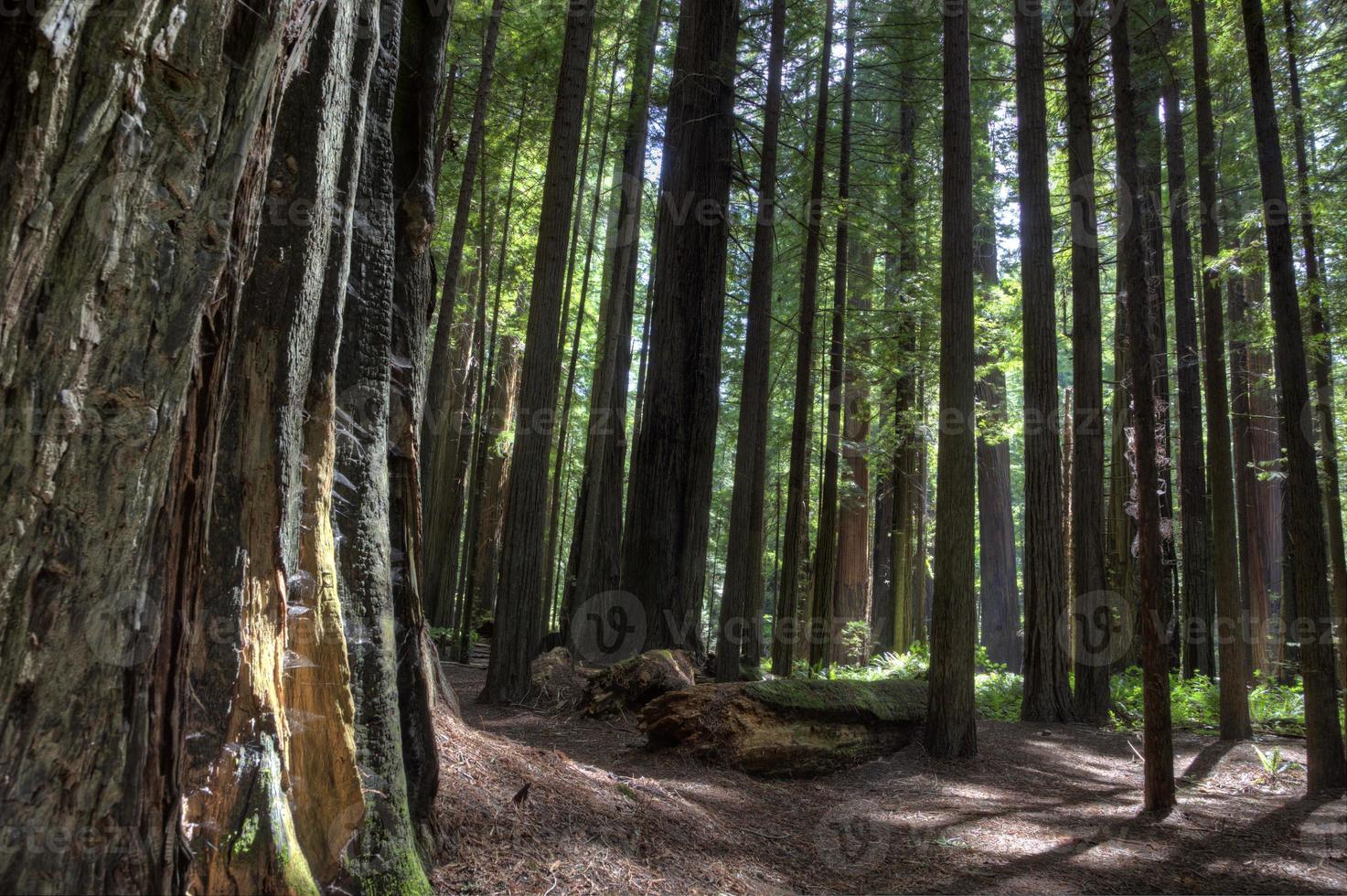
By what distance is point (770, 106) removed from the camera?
1046 cm

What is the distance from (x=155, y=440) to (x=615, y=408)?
10917 millimetres

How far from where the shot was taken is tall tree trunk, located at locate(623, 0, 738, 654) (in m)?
9.52

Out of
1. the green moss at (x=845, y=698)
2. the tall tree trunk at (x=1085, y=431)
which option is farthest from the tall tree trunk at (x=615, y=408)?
the tall tree trunk at (x=1085, y=431)

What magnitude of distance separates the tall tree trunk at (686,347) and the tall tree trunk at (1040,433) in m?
3.59

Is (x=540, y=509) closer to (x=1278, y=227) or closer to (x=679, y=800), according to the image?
(x=679, y=800)

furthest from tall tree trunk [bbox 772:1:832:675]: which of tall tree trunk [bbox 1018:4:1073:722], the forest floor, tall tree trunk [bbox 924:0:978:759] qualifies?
the forest floor

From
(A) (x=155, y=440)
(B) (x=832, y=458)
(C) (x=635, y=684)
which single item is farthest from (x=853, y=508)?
(A) (x=155, y=440)

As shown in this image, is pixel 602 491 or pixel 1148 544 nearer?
pixel 1148 544

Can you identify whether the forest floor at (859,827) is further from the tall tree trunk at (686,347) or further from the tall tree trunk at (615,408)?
the tall tree trunk at (615,408)

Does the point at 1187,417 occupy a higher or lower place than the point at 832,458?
higher

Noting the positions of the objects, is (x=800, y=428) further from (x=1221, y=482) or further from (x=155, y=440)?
(x=155, y=440)

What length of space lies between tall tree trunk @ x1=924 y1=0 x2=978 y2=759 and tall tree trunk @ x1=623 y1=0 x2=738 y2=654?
3.05 m

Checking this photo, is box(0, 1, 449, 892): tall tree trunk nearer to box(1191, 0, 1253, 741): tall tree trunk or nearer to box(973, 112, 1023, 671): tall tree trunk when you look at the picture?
box(1191, 0, 1253, 741): tall tree trunk

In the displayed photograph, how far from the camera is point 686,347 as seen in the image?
978cm
